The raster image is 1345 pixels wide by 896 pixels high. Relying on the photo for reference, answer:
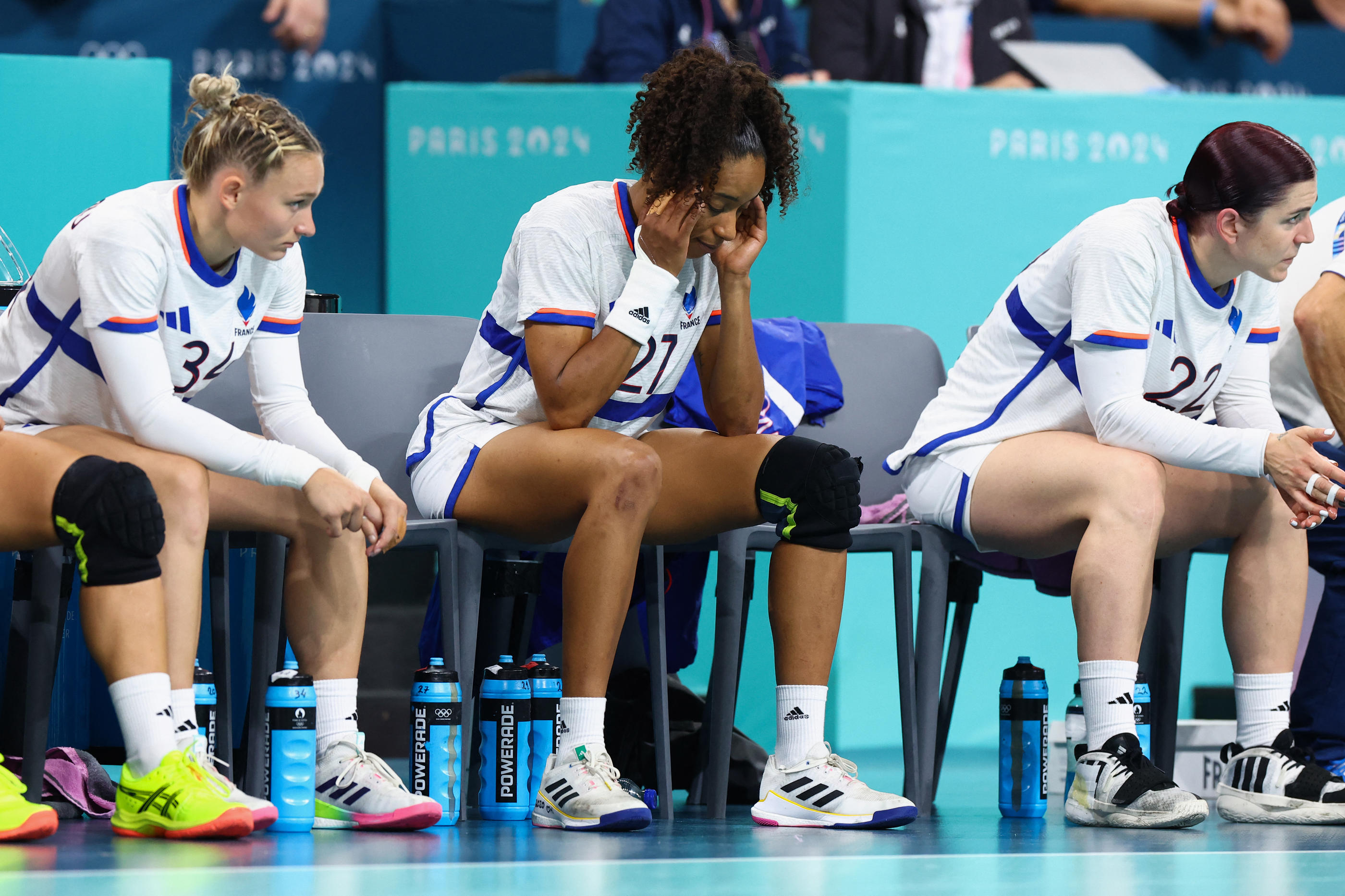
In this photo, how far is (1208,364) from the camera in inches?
112

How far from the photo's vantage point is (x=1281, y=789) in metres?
2.69

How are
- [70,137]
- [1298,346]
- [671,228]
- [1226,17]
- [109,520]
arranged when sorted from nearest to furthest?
[109,520] < [671,228] < [1298,346] < [70,137] < [1226,17]

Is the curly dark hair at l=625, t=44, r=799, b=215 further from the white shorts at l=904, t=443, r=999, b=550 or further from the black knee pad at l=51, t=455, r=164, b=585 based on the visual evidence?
the black knee pad at l=51, t=455, r=164, b=585

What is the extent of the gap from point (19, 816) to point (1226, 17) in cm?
469

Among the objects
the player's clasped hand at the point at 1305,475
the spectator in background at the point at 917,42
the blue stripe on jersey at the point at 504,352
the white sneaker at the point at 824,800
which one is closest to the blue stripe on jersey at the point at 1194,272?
the player's clasped hand at the point at 1305,475

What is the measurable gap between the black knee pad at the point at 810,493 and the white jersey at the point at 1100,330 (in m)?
0.36

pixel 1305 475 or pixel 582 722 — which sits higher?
pixel 1305 475

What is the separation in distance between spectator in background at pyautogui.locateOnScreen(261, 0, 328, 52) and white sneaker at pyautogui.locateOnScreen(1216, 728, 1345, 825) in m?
3.58

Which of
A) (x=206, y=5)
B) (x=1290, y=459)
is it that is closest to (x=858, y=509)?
(x=1290, y=459)

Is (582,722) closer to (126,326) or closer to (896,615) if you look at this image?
(896,615)

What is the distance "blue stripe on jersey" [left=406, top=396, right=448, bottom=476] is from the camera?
2883 mm

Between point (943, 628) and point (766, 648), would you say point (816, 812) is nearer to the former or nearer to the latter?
point (943, 628)

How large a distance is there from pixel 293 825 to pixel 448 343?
3.73 feet

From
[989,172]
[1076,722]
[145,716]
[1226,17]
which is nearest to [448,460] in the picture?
[145,716]
